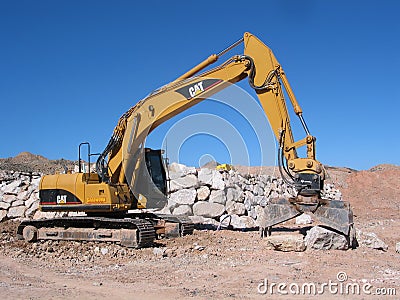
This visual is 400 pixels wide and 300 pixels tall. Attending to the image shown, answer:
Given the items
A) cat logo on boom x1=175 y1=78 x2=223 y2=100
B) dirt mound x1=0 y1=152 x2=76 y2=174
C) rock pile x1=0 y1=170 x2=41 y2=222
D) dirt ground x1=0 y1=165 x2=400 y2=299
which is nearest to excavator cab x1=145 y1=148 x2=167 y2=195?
dirt ground x1=0 y1=165 x2=400 y2=299

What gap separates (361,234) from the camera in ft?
31.6

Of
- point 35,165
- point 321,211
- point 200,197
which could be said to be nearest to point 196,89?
point 321,211

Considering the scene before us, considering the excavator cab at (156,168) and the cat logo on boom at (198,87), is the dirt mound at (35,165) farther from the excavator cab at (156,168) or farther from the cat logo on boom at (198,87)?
the cat logo on boom at (198,87)

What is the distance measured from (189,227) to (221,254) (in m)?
2.85

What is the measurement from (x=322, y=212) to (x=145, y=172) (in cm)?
418

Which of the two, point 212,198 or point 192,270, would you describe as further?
point 212,198

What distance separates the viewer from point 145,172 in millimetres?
Answer: 11102

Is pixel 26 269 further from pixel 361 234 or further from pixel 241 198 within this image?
pixel 241 198

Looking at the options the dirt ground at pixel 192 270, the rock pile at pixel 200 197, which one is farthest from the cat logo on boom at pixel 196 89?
the rock pile at pixel 200 197

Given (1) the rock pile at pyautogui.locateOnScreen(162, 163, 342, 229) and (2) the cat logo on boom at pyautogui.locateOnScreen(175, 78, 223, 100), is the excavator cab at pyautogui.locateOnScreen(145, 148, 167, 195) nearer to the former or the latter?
(2) the cat logo on boom at pyautogui.locateOnScreen(175, 78, 223, 100)

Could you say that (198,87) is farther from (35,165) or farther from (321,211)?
(35,165)

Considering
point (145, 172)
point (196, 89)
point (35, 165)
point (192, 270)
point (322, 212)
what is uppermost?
point (196, 89)

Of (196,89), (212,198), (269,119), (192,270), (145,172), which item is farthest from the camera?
(212,198)

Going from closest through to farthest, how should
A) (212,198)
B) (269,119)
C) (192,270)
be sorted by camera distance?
1. (192,270)
2. (269,119)
3. (212,198)
